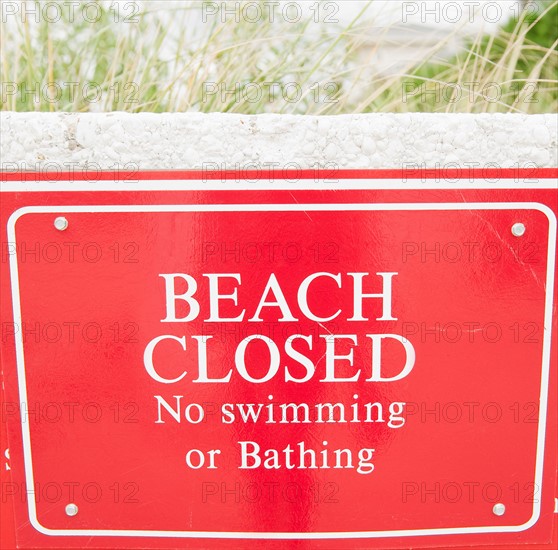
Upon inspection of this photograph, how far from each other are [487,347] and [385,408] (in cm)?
26

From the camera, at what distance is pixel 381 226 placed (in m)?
1.18

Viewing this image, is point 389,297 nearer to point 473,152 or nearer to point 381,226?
point 381,226

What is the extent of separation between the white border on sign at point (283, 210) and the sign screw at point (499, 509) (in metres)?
0.04

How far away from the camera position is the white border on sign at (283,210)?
1169 millimetres

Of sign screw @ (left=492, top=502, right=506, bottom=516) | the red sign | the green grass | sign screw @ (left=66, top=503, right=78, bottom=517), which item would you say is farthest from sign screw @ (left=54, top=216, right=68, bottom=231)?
sign screw @ (left=492, top=502, right=506, bottom=516)

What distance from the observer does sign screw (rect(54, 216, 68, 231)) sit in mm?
1182

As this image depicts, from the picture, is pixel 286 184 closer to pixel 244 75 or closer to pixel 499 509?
pixel 244 75

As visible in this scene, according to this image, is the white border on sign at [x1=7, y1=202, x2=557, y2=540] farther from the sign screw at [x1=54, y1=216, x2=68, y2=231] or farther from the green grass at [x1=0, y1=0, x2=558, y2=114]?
the green grass at [x1=0, y1=0, x2=558, y2=114]

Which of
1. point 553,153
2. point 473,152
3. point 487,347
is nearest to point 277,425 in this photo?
point 487,347

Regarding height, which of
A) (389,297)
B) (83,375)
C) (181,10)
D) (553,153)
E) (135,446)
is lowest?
(135,446)

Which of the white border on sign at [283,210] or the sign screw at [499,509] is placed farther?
the sign screw at [499,509]

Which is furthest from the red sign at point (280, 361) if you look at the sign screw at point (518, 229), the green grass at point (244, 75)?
the green grass at point (244, 75)

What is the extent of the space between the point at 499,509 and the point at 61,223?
1.19 m

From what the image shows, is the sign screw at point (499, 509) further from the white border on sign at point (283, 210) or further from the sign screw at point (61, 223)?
the sign screw at point (61, 223)
